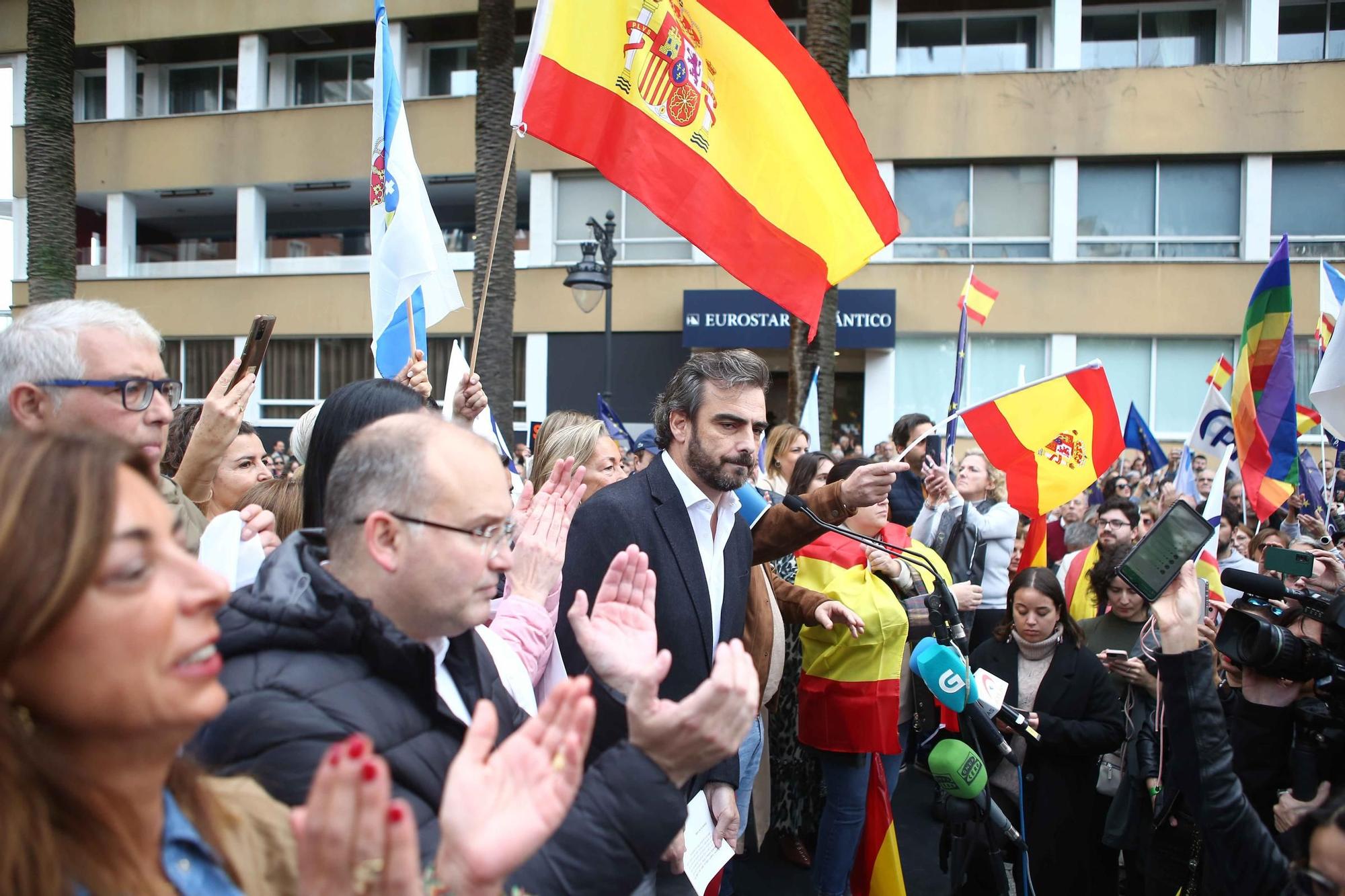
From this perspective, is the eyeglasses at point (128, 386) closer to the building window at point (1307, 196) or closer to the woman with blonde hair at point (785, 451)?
the woman with blonde hair at point (785, 451)

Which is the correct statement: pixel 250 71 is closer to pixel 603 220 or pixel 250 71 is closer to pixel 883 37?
pixel 603 220

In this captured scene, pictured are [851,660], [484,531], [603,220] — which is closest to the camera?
[484,531]

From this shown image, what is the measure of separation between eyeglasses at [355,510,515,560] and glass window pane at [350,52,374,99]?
22.3 metres

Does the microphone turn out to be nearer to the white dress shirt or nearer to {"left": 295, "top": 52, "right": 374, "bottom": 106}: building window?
the white dress shirt

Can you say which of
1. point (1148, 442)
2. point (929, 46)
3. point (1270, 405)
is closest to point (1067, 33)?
point (929, 46)

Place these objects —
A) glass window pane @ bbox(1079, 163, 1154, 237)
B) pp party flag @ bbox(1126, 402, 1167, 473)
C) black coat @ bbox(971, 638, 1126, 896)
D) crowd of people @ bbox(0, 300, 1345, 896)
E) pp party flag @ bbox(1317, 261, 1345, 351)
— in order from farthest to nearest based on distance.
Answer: glass window pane @ bbox(1079, 163, 1154, 237), pp party flag @ bbox(1126, 402, 1167, 473), pp party flag @ bbox(1317, 261, 1345, 351), black coat @ bbox(971, 638, 1126, 896), crowd of people @ bbox(0, 300, 1345, 896)

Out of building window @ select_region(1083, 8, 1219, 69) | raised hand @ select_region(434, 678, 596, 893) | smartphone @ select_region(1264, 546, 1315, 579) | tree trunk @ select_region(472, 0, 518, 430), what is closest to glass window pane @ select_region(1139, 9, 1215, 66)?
building window @ select_region(1083, 8, 1219, 69)

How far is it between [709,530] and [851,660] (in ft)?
4.60

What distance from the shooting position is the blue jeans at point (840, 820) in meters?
4.05

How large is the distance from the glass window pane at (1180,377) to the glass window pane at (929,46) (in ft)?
22.0

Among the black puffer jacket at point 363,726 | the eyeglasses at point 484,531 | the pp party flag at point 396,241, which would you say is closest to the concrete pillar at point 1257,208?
the pp party flag at point 396,241

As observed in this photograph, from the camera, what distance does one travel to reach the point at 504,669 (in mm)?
2361

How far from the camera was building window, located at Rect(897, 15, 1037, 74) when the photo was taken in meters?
19.2

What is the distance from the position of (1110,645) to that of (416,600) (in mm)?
3968
